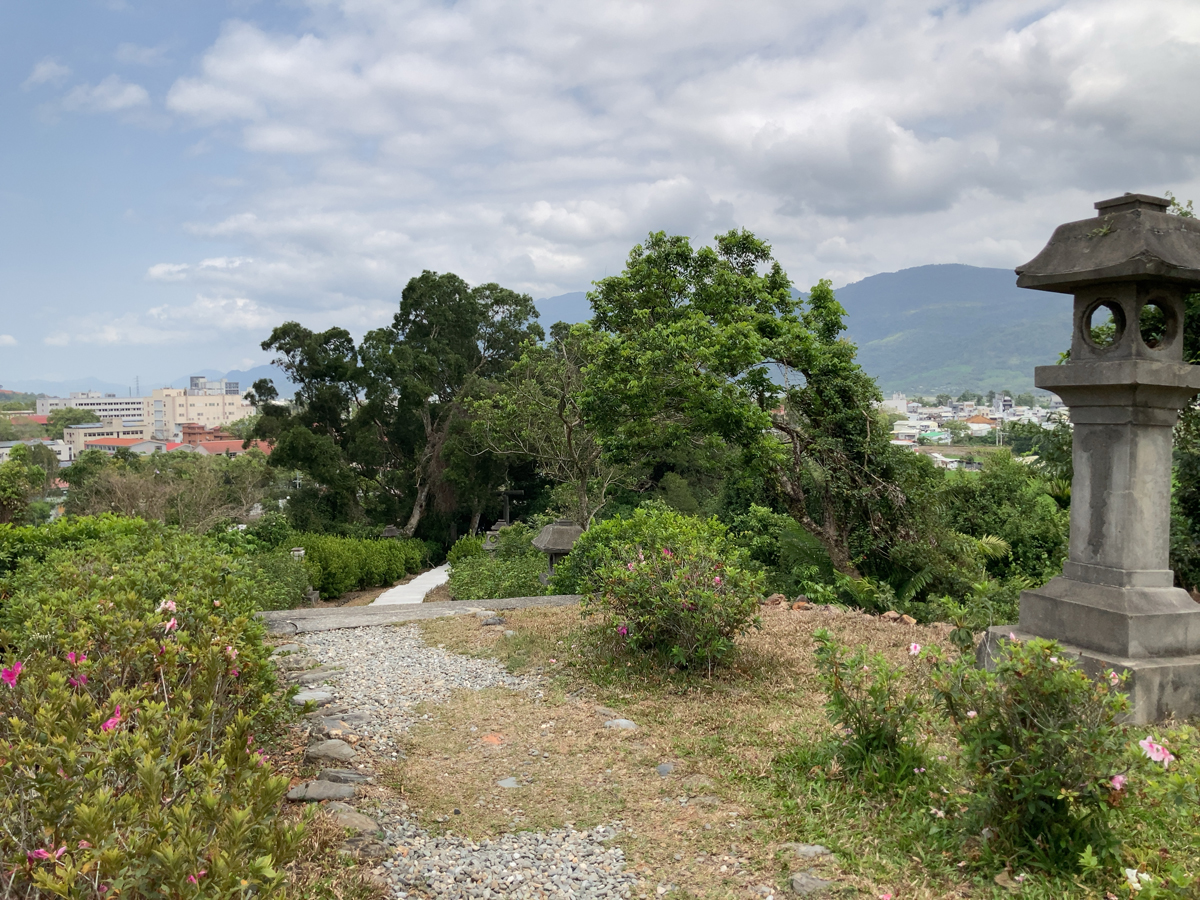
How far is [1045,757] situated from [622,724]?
226 cm

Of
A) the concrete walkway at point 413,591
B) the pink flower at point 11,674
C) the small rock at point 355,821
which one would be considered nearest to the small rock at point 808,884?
the small rock at point 355,821

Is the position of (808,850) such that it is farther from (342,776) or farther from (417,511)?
(417,511)

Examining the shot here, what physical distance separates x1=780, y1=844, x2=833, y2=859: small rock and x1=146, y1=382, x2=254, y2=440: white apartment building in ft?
529

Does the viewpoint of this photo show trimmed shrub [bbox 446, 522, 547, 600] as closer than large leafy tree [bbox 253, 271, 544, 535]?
Yes

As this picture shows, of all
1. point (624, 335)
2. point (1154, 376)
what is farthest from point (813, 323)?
point (1154, 376)

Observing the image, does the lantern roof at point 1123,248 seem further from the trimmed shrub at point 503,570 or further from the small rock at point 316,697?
the trimmed shrub at point 503,570

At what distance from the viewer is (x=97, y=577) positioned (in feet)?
15.7

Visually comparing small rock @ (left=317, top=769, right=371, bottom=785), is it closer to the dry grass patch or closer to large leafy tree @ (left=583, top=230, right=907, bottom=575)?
the dry grass patch

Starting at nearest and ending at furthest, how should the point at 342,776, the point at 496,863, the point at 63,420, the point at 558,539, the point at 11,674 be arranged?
1. the point at 11,674
2. the point at 496,863
3. the point at 342,776
4. the point at 558,539
5. the point at 63,420

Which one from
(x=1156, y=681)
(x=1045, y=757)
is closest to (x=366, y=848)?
(x=1045, y=757)

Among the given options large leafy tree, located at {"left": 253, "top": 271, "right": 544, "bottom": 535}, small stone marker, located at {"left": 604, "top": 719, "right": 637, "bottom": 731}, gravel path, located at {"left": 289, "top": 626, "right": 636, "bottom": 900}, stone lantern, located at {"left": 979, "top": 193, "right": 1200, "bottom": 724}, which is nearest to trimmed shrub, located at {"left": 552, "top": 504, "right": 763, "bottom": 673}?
small stone marker, located at {"left": 604, "top": 719, "right": 637, "bottom": 731}

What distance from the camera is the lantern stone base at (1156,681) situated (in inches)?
159

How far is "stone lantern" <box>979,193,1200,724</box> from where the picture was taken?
4180mm

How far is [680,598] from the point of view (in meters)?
5.00
